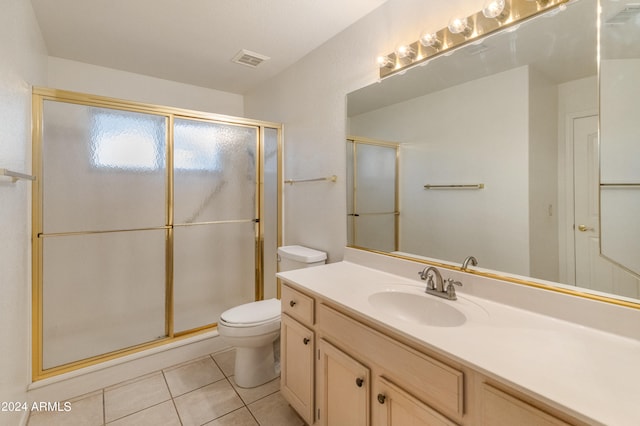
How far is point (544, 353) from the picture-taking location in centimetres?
82

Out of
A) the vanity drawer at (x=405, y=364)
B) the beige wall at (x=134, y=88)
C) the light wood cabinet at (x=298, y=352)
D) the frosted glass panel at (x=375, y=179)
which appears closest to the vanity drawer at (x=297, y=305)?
the light wood cabinet at (x=298, y=352)

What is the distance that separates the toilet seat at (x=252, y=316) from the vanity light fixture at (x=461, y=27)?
6.26ft

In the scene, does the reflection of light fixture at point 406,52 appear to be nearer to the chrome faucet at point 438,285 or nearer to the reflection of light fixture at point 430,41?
the reflection of light fixture at point 430,41

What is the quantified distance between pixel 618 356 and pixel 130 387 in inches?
98.9

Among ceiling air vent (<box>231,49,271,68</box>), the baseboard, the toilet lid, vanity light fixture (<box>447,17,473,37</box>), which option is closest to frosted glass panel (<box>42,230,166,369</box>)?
the baseboard

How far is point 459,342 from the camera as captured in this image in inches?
34.7

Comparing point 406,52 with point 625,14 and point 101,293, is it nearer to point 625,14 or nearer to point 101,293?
point 625,14

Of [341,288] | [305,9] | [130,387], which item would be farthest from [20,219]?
[305,9]

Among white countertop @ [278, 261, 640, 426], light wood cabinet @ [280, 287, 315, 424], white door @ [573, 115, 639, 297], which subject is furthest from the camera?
light wood cabinet @ [280, 287, 315, 424]

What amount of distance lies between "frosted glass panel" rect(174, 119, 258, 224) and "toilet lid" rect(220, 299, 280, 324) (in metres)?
0.84

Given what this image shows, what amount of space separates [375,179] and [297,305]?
907mm

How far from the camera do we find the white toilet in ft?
6.05

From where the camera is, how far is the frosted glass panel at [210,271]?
2352 millimetres

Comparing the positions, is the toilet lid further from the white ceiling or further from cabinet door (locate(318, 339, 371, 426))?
the white ceiling
